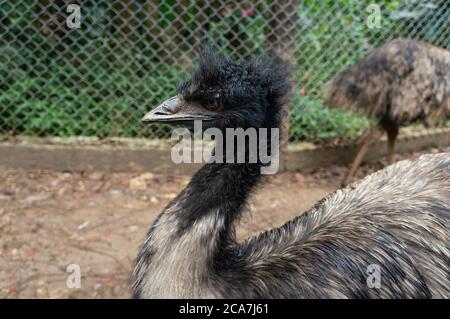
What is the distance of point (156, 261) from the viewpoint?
5.20 feet

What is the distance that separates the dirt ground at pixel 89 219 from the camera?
265cm

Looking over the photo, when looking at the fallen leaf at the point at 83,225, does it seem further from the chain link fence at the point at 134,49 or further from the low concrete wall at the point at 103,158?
the chain link fence at the point at 134,49

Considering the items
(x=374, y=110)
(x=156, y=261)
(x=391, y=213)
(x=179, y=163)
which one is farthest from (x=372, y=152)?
(x=156, y=261)

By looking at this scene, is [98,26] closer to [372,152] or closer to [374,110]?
[374,110]

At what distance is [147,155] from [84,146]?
0.47 m

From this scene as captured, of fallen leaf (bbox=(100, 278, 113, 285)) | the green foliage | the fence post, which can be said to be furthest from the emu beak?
the green foliage

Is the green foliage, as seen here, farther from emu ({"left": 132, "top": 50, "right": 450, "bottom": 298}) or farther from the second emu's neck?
the second emu's neck

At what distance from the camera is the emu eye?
1702 millimetres

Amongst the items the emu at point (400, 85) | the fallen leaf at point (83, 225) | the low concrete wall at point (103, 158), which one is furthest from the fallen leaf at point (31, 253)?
the emu at point (400, 85)

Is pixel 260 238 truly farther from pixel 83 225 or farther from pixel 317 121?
pixel 317 121

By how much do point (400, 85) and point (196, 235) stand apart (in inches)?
95.2

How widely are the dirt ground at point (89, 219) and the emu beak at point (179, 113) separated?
65 cm

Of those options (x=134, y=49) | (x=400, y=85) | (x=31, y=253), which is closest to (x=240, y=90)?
(x=31, y=253)

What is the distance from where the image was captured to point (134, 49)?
3.96 m
